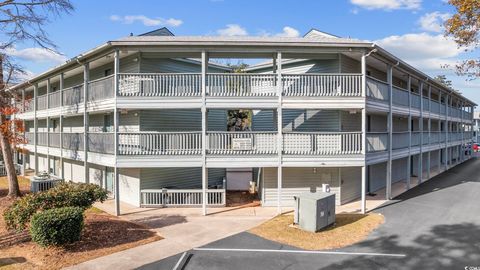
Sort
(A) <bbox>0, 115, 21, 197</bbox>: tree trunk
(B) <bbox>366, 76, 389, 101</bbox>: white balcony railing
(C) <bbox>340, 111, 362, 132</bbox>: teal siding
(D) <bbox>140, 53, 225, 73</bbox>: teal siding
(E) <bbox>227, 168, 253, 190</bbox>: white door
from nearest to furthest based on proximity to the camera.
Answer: (B) <bbox>366, 76, 389, 101</bbox>: white balcony railing → (D) <bbox>140, 53, 225, 73</bbox>: teal siding → (C) <bbox>340, 111, 362, 132</bbox>: teal siding → (A) <bbox>0, 115, 21, 197</bbox>: tree trunk → (E) <bbox>227, 168, 253, 190</bbox>: white door

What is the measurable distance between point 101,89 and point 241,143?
7.91 metres

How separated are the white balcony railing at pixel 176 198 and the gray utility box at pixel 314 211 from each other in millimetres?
4985

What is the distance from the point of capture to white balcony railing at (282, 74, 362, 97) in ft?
52.2

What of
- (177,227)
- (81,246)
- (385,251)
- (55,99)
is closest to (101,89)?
(55,99)

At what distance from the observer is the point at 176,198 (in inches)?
666

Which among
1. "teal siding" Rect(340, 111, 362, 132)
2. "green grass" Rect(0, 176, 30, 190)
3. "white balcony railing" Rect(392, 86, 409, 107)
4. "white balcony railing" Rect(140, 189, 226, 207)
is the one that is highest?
"white balcony railing" Rect(392, 86, 409, 107)

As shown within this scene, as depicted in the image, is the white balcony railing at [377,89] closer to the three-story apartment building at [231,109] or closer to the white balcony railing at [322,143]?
the three-story apartment building at [231,109]

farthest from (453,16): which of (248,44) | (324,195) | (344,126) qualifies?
(324,195)

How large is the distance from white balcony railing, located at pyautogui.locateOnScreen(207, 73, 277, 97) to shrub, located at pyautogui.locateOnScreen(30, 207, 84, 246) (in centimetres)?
806

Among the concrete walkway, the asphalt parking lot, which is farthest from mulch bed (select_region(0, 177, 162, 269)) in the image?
the asphalt parking lot

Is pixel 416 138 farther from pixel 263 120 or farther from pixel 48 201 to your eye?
pixel 48 201

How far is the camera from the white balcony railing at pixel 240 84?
15.8 metres

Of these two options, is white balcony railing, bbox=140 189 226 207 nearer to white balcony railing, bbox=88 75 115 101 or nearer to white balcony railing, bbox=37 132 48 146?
white balcony railing, bbox=88 75 115 101

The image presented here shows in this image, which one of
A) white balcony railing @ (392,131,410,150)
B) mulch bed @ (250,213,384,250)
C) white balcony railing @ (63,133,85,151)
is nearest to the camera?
mulch bed @ (250,213,384,250)
